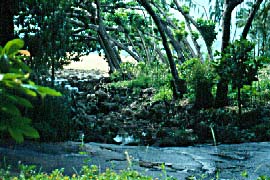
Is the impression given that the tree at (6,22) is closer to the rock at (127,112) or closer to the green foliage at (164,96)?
the rock at (127,112)

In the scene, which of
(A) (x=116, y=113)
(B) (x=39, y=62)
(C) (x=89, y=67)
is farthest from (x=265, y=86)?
(C) (x=89, y=67)

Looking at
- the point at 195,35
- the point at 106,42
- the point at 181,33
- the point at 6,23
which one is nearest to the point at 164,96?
the point at 6,23

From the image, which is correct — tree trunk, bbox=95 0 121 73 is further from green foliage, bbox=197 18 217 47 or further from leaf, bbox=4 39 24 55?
leaf, bbox=4 39 24 55

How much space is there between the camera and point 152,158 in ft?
21.0

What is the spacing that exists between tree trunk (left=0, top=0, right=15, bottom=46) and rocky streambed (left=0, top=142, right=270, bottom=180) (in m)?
3.12

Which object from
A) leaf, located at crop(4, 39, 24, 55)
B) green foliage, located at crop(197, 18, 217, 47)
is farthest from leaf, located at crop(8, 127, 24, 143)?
green foliage, located at crop(197, 18, 217, 47)

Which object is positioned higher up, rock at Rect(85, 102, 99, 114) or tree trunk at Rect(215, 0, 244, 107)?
tree trunk at Rect(215, 0, 244, 107)

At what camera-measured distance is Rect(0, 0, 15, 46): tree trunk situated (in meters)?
9.24

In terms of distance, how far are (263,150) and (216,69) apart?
10.4 ft

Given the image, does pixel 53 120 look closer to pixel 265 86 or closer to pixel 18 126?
pixel 18 126

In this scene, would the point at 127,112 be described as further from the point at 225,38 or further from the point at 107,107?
the point at 225,38

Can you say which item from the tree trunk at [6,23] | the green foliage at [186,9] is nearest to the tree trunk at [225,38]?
the tree trunk at [6,23]

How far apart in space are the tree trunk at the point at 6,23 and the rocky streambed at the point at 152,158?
3.12 metres

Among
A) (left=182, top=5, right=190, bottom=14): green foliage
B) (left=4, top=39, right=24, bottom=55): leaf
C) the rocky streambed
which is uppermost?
(left=182, top=5, right=190, bottom=14): green foliage
